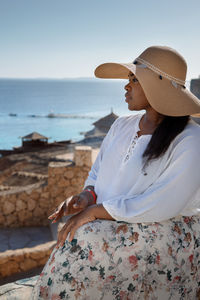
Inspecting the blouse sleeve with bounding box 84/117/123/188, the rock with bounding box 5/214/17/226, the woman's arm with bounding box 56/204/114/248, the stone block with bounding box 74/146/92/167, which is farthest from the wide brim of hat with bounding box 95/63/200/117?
the rock with bounding box 5/214/17/226

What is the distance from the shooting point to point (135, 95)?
5.15ft

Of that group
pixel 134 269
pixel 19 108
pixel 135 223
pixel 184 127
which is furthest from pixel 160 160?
pixel 19 108

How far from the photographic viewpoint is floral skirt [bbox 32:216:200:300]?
1271mm

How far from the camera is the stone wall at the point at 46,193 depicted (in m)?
5.99

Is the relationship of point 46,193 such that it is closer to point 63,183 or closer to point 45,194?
point 45,194

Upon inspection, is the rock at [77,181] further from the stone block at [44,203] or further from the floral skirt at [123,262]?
the floral skirt at [123,262]

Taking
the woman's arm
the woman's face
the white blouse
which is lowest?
the woman's arm

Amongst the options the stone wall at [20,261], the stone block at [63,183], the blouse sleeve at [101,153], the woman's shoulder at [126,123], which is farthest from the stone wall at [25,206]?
the woman's shoulder at [126,123]

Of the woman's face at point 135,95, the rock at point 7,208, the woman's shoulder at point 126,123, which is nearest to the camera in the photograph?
the woman's face at point 135,95

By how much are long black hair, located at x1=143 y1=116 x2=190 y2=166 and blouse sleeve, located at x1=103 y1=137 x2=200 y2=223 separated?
3.0 inches

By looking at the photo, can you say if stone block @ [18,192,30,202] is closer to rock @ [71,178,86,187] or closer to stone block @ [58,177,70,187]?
stone block @ [58,177,70,187]

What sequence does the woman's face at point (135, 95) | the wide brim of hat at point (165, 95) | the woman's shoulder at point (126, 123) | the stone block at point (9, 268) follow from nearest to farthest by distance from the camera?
the wide brim of hat at point (165, 95) → the woman's face at point (135, 95) → the woman's shoulder at point (126, 123) → the stone block at point (9, 268)

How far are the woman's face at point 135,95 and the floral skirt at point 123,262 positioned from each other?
2.09 ft

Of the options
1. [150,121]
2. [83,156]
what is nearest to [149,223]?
[150,121]
